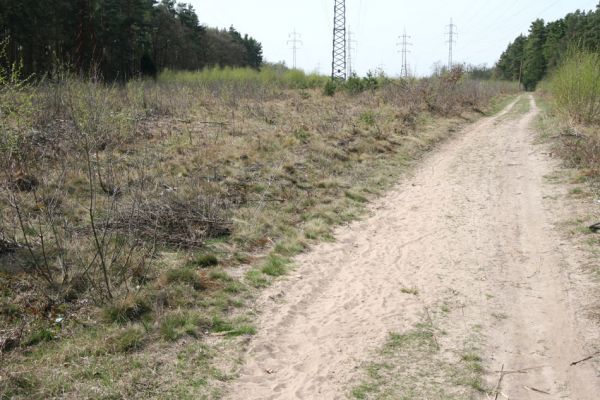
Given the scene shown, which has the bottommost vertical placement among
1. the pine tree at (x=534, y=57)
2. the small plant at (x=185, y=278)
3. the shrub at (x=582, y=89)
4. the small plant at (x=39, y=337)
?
the small plant at (x=39, y=337)

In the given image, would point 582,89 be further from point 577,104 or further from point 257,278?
point 257,278

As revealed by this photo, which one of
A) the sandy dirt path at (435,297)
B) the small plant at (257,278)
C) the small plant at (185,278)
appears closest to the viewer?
the sandy dirt path at (435,297)

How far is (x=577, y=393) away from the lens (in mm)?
3520

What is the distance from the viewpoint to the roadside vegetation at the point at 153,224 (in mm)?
3955

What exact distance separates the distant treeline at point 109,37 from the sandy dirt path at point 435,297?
8586 millimetres

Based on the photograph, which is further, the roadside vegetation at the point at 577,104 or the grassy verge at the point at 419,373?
the roadside vegetation at the point at 577,104

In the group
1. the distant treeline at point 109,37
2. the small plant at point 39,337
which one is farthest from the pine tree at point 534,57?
the small plant at point 39,337

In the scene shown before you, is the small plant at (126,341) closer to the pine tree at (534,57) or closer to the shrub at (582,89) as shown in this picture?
the shrub at (582,89)

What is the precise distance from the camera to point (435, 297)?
5141 millimetres

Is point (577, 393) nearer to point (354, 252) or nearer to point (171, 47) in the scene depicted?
point (354, 252)

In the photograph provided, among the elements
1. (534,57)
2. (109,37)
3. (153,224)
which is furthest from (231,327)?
(534,57)

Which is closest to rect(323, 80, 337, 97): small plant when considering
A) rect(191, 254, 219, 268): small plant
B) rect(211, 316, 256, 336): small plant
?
rect(191, 254, 219, 268): small plant

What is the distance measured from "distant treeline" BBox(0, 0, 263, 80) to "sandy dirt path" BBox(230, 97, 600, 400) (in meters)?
8.59

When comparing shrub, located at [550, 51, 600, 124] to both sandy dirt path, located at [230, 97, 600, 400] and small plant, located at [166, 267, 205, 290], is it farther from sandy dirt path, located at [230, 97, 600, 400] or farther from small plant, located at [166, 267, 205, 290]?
small plant, located at [166, 267, 205, 290]
